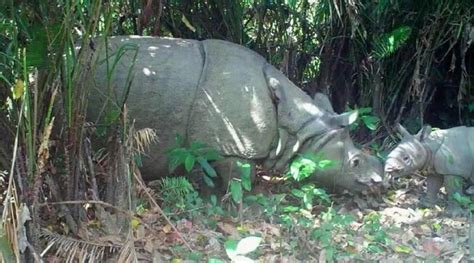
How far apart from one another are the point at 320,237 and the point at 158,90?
174cm

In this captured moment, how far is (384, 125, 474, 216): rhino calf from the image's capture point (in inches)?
246

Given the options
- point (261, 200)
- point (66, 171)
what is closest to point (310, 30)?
point (261, 200)

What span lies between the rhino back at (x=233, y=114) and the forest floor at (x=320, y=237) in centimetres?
50

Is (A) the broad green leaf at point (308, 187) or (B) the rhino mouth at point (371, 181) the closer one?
(A) the broad green leaf at point (308, 187)

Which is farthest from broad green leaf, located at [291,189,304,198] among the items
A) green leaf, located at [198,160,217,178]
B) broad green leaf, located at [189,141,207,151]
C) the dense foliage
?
the dense foliage

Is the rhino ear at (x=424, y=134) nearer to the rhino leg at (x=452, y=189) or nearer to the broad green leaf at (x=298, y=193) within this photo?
the rhino leg at (x=452, y=189)

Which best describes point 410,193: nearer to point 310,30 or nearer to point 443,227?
point 443,227

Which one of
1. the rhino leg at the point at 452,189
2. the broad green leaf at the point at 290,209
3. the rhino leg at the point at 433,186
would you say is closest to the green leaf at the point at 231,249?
the broad green leaf at the point at 290,209

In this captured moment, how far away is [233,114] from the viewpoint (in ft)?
19.2

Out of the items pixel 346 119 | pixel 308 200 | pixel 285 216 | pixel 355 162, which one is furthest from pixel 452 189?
pixel 285 216

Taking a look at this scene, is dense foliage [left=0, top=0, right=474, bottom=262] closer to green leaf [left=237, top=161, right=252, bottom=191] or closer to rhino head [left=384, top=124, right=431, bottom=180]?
rhino head [left=384, top=124, right=431, bottom=180]

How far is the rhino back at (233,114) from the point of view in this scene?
5.86 meters

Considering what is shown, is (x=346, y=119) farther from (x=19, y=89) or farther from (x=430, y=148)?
(x=19, y=89)

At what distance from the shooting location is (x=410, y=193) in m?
6.80
